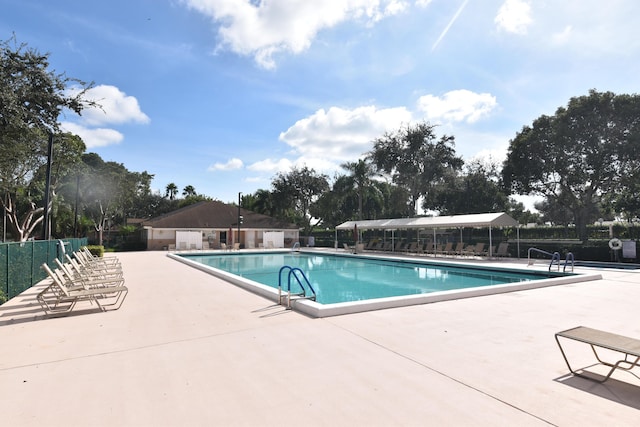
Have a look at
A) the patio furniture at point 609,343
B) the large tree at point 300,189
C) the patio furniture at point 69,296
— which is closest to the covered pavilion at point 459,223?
the patio furniture at point 609,343

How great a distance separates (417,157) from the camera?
1292 inches

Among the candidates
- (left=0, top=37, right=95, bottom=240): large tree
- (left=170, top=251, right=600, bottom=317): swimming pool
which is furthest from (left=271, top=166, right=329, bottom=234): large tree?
(left=0, top=37, right=95, bottom=240): large tree

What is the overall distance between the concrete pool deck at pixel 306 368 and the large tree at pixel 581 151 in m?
22.6

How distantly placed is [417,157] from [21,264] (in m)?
29.6

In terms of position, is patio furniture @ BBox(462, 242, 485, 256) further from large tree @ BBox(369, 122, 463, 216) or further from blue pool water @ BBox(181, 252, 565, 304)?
large tree @ BBox(369, 122, 463, 216)

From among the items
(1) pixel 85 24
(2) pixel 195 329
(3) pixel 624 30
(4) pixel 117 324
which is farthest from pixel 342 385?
(3) pixel 624 30

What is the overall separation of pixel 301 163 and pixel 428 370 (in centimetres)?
4113

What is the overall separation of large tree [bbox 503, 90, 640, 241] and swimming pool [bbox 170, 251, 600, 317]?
53.1 feet

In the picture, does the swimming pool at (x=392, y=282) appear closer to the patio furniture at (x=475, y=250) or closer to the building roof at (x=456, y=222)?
the building roof at (x=456, y=222)

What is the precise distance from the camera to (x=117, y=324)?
591 cm

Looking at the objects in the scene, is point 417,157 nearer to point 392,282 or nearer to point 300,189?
point 300,189

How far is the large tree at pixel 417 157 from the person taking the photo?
32.6 metres

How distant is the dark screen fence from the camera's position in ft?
26.0

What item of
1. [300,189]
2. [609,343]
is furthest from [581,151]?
[300,189]
